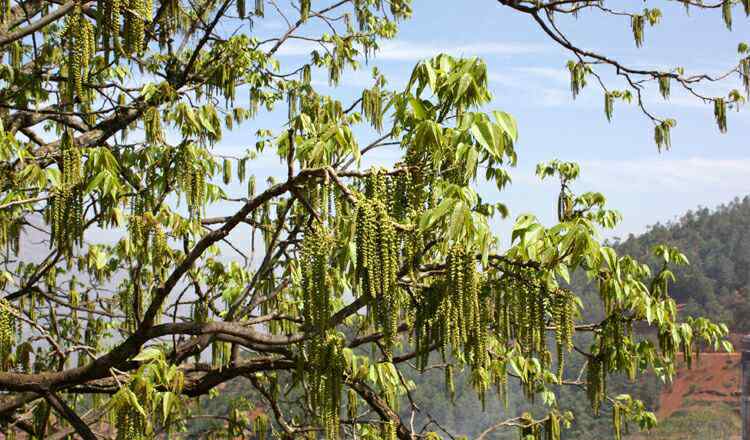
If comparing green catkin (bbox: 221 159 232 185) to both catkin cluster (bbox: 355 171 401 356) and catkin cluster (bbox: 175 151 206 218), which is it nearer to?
catkin cluster (bbox: 175 151 206 218)

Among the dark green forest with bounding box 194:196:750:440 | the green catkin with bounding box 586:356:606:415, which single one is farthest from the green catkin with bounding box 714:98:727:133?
the dark green forest with bounding box 194:196:750:440

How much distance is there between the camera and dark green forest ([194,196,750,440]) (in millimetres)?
33531

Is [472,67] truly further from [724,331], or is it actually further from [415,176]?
[724,331]

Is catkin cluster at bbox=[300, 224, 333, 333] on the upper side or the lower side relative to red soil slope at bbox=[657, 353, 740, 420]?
upper

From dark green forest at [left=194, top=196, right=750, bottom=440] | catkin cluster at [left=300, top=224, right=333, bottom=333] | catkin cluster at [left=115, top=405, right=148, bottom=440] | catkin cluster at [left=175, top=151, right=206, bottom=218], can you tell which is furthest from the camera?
dark green forest at [left=194, top=196, right=750, bottom=440]

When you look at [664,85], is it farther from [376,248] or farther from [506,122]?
[376,248]

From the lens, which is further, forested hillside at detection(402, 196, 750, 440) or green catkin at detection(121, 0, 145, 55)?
forested hillside at detection(402, 196, 750, 440)

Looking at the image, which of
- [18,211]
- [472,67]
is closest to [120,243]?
[18,211]

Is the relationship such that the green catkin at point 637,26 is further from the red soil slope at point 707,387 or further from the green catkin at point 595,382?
the red soil slope at point 707,387

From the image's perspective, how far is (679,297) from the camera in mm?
43719

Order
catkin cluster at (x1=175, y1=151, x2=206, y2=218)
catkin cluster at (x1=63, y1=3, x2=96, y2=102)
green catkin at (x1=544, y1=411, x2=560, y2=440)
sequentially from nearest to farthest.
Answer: catkin cluster at (x1=63, y1=3, x2=96, y2=102), catkin cluster at (x1=175, y1=151, x2=206, y2=218), green catkin at (x1=544, y1=411, x2=560, y2=440)

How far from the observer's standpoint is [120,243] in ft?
14.2

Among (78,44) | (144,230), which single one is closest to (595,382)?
(144,230)

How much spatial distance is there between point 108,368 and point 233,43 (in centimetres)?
266
